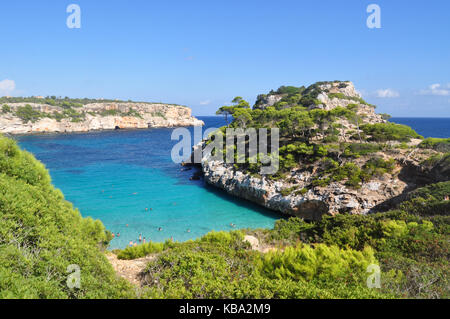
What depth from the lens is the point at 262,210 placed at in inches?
845

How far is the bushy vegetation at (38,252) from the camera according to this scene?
14.4ft

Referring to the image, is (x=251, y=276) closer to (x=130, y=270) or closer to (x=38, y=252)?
(x=130, y=270)

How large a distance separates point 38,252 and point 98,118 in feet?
318

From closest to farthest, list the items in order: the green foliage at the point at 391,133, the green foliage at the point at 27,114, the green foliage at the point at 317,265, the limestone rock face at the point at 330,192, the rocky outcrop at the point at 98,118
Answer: the green foliage at the point at 317,265, the limestone rock face at the point at 330,192, the green foliage at the point at 391,133, the rocky outcrop at the point at 98,118, the green foliage at the point at 27,114

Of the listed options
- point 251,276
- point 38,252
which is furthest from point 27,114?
point 251,276

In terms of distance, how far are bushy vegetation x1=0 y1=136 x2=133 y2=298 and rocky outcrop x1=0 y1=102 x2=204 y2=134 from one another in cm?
7894

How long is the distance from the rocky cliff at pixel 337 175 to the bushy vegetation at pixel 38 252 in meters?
15.8

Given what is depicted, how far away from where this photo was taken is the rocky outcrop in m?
72.1

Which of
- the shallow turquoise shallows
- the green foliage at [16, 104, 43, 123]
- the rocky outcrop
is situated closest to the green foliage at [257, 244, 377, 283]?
the shallow turquoise shallows

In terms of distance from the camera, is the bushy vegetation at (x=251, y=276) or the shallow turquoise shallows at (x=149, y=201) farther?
the shallow turquoise shallows at (x=149, y=201)

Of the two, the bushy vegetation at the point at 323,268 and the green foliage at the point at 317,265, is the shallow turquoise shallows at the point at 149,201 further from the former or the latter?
the green foliage at the point at 317,265

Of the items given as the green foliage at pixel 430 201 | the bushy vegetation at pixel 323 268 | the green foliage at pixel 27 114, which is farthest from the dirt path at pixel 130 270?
the green foliage at pixel 27 114

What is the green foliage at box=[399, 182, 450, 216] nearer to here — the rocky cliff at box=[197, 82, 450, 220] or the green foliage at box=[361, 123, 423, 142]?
the rocky cliff at box=[197, 82, 450, 220]

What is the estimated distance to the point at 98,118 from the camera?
91.0 m
